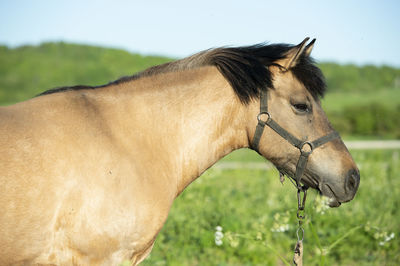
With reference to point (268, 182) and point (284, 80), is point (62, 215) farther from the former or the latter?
point (268, 182)

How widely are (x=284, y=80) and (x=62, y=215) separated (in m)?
2.01

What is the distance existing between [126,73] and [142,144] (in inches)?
1973

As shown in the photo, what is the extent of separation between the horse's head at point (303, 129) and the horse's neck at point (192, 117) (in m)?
0.23

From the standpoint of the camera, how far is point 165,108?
279 cm

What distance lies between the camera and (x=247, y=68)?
2871 millimetres

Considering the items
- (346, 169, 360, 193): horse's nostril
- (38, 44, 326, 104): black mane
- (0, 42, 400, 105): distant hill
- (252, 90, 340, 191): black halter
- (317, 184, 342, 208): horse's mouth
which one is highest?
(38, 44, 326, 104): black mane

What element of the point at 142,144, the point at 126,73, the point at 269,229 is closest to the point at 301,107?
the point at 142,144

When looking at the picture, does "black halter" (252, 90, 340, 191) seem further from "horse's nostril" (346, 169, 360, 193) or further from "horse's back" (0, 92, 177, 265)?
"horse's back" (0, 92, 177, 265)

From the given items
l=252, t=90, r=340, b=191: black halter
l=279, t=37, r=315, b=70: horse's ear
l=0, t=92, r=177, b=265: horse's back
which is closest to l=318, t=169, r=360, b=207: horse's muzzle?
l=252, t=90, r=340, b=191: black halter

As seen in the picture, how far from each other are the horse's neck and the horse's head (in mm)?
233

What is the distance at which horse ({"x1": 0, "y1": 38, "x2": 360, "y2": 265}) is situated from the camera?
222 cm

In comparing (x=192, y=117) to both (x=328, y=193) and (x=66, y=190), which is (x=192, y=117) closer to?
(x=66, y=190)

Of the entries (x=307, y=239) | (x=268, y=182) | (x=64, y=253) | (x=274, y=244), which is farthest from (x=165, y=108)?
(x=268, y=182)

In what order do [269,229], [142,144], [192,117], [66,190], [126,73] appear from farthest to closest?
[126,73]
[269,229]
[192,117]
[142,144]
[66,190]
